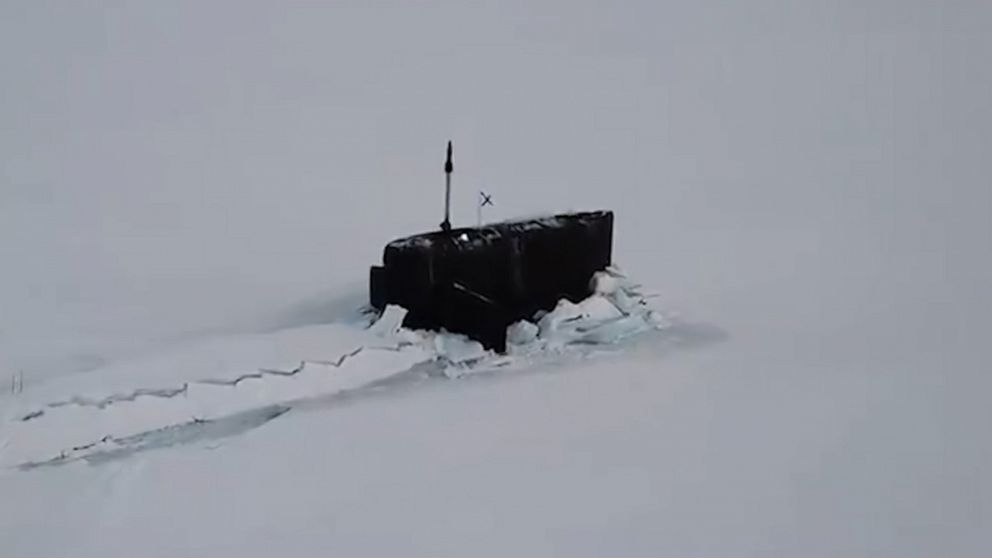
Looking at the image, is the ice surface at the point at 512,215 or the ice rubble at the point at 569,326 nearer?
the ice surface at the point at 512,215

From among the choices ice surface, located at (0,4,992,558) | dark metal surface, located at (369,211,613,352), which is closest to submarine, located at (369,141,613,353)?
dark metal surface, located at (369,211,613,352)

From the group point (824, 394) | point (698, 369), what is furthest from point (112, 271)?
point (824, 394)

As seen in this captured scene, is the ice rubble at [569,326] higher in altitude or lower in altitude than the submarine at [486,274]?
lower

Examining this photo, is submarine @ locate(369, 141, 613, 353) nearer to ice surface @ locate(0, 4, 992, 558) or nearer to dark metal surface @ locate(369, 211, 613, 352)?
dark metal surface @ locate(369, 211, 613, 352)

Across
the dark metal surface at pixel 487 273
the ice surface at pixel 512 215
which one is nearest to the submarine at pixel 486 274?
the dark metal surface at pixel 487 273

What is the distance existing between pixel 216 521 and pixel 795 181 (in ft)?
9.18

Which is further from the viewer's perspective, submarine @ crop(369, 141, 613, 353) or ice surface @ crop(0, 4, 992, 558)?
submarine @ crop(369, 141, 613, 353)

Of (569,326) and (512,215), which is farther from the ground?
(512,215)

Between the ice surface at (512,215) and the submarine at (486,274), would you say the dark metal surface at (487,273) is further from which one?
the ice surface at (512,215)

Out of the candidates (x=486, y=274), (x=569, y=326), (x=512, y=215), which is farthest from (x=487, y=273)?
(x=512, y=215)

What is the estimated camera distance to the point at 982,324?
3.33 m

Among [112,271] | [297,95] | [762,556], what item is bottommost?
[762,556]

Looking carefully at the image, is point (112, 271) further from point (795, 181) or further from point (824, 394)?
point (795, 181)

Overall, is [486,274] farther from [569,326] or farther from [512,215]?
[512,215]
